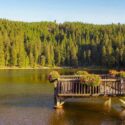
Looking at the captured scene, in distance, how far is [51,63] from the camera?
18725 centimetres

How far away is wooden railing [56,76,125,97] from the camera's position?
124ft

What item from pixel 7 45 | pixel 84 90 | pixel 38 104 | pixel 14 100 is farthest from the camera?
pixel 7 45

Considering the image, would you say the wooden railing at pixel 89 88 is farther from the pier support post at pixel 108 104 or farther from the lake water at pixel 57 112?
the pier support post at pixel 108 104

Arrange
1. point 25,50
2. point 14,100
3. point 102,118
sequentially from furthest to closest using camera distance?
point 25,50, point 14,100, point 102,118

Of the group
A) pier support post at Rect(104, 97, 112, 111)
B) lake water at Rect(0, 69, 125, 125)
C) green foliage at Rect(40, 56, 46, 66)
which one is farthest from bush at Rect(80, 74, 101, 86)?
green foliage at Rect(40, 56, 46, 66)

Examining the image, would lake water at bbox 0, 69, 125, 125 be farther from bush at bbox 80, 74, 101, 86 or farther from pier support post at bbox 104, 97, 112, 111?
bush at bbox 80, 74, 101, 86

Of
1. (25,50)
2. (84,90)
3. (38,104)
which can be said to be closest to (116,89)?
(84,90)

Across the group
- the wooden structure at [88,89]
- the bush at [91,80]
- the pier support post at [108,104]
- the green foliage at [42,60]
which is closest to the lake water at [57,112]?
the pier support post at [108,104]

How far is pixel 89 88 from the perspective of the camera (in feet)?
124

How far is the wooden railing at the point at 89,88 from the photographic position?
1485 inches

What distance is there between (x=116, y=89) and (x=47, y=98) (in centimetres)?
1212

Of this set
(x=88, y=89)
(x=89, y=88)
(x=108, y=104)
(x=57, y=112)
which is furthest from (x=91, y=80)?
(x=108, y=104)

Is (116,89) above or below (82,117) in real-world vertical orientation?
above

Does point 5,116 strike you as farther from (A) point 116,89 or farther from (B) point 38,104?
(A) point 116,89
